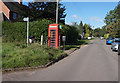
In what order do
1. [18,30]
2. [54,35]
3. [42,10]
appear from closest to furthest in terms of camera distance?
[54,35]
[18,30]
[42,10]

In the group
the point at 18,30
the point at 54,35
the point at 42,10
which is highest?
the point at 42,10

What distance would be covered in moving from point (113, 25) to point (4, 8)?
38617 millimetres

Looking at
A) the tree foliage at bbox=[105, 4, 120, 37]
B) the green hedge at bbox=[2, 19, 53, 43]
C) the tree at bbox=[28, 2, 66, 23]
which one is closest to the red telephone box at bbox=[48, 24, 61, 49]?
the green hedge at bbox=[2, 19, 53, 43]

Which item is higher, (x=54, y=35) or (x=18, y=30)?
(x=18, y=30)

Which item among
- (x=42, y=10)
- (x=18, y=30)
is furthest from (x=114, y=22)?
(x=18, y=30)

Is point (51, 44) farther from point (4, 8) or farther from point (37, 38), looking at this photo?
point (4, 8)

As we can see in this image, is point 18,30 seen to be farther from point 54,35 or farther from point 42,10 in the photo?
point 42,10

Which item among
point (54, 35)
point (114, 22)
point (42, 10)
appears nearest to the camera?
point (54, 35)

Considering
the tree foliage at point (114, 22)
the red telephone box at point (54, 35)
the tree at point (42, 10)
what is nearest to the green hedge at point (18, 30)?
the red telephone box at point (54, 35)

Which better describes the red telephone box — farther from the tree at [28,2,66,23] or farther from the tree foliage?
the tree foliage

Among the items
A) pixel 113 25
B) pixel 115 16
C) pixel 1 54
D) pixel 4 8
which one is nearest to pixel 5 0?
pixel 4 8

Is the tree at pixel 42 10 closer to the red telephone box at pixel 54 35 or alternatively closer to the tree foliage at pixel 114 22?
the red telephone box at pixel 54 35

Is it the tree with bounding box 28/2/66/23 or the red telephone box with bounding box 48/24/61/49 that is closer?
the red telephone box with bounding box 48/24/61/49

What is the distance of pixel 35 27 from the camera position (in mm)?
19406
